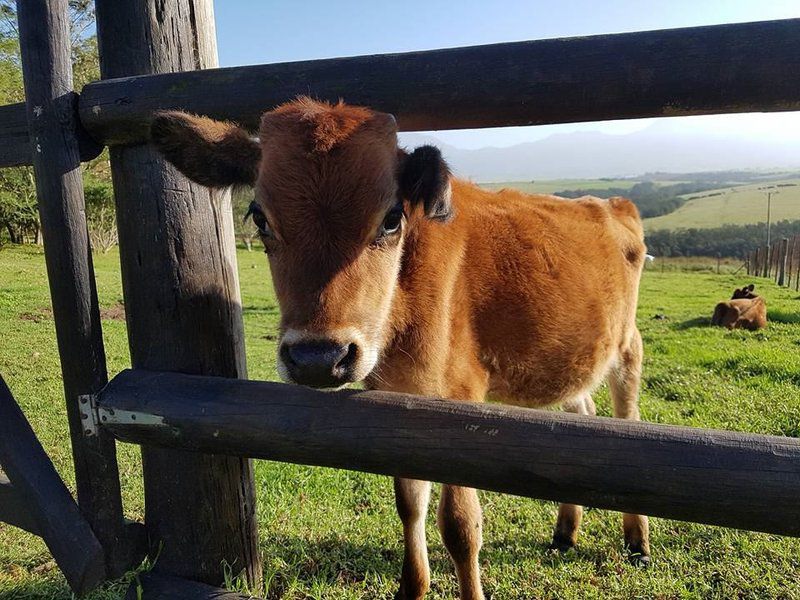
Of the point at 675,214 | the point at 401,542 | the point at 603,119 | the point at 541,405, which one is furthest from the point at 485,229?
the point at 675,214

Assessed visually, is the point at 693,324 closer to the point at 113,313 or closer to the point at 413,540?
the point at 413,540

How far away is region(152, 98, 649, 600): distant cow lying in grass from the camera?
6.72 feet

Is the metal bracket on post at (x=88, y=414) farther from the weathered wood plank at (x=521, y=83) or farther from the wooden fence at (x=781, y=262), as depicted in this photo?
the wooden fence at (x=781, y=262)

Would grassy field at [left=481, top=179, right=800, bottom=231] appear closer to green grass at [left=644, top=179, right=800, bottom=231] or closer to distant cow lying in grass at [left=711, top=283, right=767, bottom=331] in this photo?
green grass at [left=644, top=179, right=800, bottom=231]

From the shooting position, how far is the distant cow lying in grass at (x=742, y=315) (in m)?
11.3

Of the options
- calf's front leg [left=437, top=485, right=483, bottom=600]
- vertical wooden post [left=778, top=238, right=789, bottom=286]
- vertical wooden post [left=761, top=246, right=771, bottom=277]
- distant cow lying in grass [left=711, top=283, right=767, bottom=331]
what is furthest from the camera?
vertical wooden post [left=761, top=246, right=771, bottom=277]

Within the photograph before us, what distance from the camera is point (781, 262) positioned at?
933 inches

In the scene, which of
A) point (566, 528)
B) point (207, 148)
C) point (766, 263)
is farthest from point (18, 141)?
point (766, 263)

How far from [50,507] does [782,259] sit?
27.7 metres

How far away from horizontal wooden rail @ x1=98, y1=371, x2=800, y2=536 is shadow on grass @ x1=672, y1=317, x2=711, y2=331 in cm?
1135

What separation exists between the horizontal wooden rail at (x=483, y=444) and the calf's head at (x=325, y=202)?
0.18m

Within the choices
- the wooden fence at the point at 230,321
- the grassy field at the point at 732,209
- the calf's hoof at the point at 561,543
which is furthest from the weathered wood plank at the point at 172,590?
the grassy field at the point at 732,209

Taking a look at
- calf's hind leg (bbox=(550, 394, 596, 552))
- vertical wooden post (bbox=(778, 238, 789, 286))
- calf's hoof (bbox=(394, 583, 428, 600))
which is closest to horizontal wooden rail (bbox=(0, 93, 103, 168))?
calf's hoof (bbox=(394, 583, 428, 600))

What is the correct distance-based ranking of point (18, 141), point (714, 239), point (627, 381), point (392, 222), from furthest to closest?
point (714, 239)
point (627, 381)
point (18, 141)
point (392, 222)
